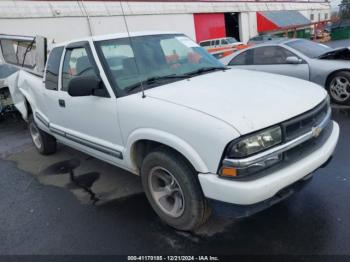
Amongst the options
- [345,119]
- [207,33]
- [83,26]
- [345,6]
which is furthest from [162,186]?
[345,6]

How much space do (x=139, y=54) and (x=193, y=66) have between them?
24.5 inches

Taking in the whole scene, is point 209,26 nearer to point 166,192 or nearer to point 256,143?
point 166,192

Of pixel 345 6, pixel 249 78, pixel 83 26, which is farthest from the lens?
pixel 345 6

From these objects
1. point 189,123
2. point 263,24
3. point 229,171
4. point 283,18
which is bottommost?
point 263,24

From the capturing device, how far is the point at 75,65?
13.4 feet

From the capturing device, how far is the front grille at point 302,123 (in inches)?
103

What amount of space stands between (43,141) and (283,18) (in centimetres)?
3682

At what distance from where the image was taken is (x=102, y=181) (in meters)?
4.47

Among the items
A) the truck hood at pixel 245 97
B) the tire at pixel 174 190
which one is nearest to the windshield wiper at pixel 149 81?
the truck hood at pixel 245 97

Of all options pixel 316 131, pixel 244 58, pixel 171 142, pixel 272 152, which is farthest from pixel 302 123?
pixel 244 58

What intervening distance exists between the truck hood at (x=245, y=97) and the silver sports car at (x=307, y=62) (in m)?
3.76

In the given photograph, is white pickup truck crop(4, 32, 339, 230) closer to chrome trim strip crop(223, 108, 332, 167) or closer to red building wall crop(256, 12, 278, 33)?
chrome trim strip crop(223, 108, 332, 167)

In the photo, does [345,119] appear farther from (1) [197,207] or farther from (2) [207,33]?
(2) [207,33]

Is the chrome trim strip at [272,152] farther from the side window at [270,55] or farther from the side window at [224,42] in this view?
the side window at [224,42]
